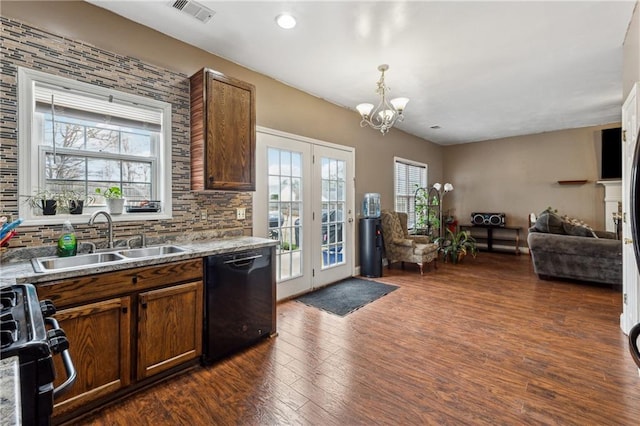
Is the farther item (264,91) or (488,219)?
(488,219)

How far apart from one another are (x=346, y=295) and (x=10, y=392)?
11.3 ft

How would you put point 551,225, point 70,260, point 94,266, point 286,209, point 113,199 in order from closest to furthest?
point 94,266 < point 70,260 < point 113,199 < point 286,209 < point 551,225

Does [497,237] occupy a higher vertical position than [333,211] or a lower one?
lower

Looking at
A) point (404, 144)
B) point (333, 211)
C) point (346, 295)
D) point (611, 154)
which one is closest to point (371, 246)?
point (333, 211)

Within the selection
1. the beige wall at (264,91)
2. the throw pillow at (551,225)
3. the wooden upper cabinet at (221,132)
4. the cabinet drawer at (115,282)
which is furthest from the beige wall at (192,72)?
the throw pillow at (551,225)

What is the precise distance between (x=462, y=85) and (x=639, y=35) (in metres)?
1.65

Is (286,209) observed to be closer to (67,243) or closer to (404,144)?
(67,243)

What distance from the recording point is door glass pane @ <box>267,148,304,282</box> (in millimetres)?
3516

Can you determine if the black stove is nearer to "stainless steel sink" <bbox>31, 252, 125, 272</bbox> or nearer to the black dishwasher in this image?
"stainless steel sink" <bbox>31, 252, 125, 272</bbox>

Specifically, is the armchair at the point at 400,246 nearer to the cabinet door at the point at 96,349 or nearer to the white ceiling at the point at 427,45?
the white ceiling at the point at 427,45

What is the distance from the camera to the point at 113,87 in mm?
2314

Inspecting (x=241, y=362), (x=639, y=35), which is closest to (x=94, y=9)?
(x=241, y=362)

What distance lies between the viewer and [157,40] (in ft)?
8.42

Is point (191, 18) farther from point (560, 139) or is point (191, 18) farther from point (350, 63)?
point (560, 139)
